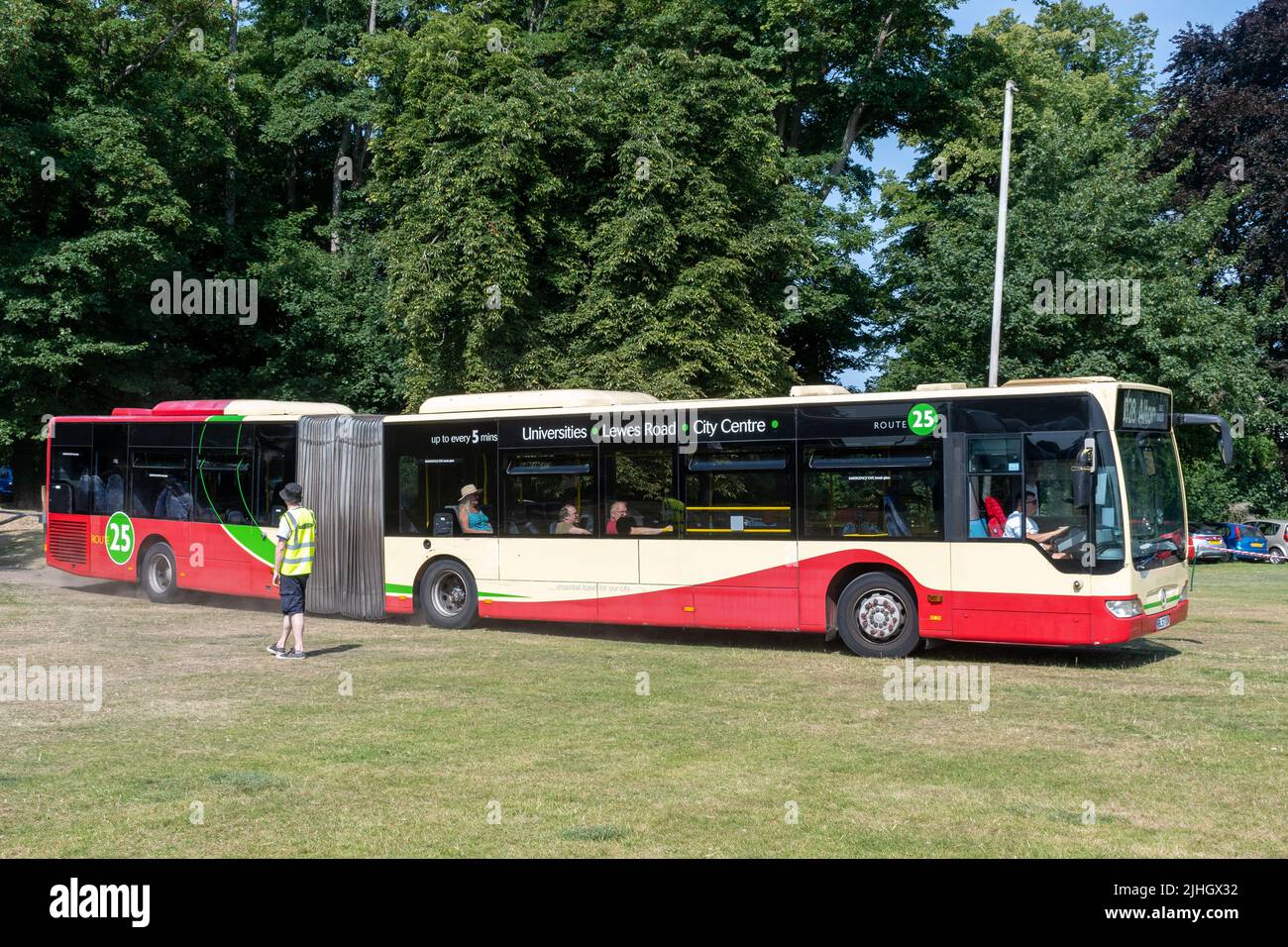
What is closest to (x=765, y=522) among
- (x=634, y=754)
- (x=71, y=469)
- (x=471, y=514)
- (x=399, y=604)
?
(x=471, y=514)

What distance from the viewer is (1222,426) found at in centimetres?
1505

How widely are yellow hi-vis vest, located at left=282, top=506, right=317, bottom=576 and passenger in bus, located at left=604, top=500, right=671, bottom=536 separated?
4349mm

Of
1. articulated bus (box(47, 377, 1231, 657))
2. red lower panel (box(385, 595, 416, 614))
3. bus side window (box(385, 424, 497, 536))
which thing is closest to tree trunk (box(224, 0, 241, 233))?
articulated bus (box(47, 377, 1231, 657))

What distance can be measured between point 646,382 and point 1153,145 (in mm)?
19849

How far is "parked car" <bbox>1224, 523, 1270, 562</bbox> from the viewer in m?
45.0

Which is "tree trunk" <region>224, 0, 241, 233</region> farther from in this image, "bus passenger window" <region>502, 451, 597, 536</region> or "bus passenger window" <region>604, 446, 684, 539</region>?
"bus passenger window" <region>604, 446, 684, 539</region>

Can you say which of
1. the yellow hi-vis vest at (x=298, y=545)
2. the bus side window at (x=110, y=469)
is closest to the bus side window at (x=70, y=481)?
the bus side window at (x=110, y=469)

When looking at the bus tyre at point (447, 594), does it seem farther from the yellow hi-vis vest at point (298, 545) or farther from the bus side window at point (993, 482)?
the bus side window at point (993, 482)

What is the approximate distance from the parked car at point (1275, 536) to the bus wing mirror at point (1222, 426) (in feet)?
106

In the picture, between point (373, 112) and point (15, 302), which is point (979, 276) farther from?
point (15, 302)

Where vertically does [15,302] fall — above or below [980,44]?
below

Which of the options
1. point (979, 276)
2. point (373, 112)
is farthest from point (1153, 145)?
point (373, 112)

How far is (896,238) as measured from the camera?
40.6 meters

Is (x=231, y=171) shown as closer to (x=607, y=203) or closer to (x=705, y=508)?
(x=607, y=203)
